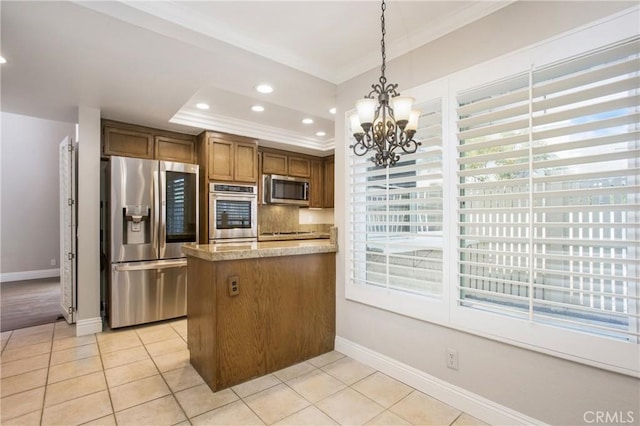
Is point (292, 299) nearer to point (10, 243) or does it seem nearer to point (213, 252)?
point (213, 252)

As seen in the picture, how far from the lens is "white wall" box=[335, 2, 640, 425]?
1542 mm

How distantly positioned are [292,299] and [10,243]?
654 cm

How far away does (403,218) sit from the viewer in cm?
240

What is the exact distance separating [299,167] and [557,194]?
426 cm

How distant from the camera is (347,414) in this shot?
1973 mm

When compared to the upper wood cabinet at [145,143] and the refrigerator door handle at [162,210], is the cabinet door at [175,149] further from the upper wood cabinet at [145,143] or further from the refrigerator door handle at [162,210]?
the refrigerator door handle at [162,210]

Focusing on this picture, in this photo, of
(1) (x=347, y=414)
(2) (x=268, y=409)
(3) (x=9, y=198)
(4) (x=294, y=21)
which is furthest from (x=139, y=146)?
(3) (x=9, y=198)

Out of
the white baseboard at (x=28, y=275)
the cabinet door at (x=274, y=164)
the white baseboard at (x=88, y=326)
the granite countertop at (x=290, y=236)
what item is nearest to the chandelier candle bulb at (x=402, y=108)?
the granite countertop at (x=290, y=236)

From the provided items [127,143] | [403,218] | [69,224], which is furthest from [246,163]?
[403,218]

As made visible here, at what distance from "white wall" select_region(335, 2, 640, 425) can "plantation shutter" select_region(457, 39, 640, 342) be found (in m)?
0.21

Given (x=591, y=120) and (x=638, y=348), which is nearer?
(x=638, y=348)

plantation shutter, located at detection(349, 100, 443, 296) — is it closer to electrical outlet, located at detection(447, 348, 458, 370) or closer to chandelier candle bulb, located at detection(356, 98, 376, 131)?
electrical outlet, located at detection(447, 348, 458, 370)

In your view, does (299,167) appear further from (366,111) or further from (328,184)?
(366,111)

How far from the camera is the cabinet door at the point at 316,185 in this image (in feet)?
18.7
